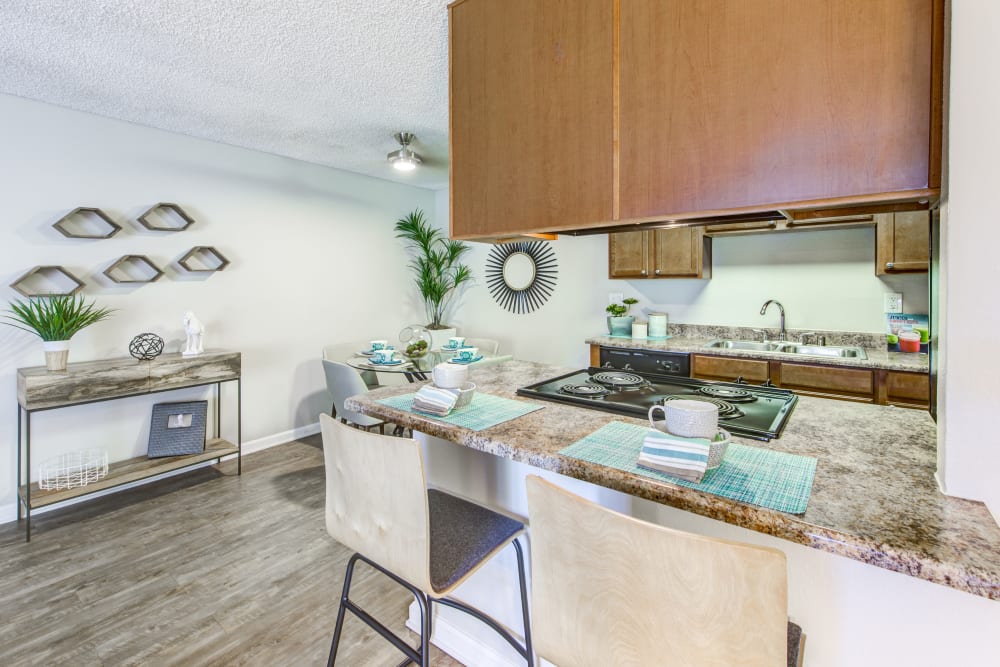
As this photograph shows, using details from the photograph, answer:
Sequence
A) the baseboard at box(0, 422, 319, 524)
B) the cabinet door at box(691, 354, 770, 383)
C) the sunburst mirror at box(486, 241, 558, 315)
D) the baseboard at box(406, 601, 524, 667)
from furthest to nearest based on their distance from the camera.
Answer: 1. the sunburst mirror at box(486, 241, 558, 315)
2. the cabinet door at box(691, 354, 770, 383)
3. the baseboard at box(0, 422, 319, 524)
4. the baseboard at box(406, 601, 524, 667)

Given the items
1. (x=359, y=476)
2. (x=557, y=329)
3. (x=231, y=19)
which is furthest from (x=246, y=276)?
(x=359, y=476)

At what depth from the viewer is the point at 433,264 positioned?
4.89 meters

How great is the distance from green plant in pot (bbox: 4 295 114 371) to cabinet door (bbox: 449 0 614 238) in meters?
2.43

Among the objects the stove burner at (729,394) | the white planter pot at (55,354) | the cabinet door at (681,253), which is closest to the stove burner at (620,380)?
the stove burner at (729,394)

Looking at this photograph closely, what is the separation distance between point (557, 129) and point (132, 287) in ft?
10.2

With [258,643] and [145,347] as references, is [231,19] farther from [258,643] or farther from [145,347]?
[258,643]

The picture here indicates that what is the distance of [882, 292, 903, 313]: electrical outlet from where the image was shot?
2.97 meters

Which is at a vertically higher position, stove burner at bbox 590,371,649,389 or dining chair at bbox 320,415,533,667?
stove burner at bbox 590,371,649,389

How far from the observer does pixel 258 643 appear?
175 cm

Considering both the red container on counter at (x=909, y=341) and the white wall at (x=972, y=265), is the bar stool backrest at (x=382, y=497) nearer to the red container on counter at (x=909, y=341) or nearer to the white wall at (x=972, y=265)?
the white wall at (x=972, y=265)

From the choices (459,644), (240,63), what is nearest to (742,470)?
(459,644)

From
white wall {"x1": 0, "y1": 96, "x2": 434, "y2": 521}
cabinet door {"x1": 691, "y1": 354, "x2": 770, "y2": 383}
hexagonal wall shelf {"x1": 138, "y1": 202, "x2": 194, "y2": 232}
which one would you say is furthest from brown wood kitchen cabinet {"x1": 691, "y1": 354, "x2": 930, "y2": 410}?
hexagonal wall shelf {"x1": 138, "y1": 202, "x2": 194, "y2": 232}

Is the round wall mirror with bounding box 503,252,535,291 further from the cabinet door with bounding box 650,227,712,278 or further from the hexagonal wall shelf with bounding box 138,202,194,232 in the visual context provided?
the hexagonal wall shelf with bounding box 138,202,194,232

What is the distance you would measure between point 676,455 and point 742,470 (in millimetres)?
160
